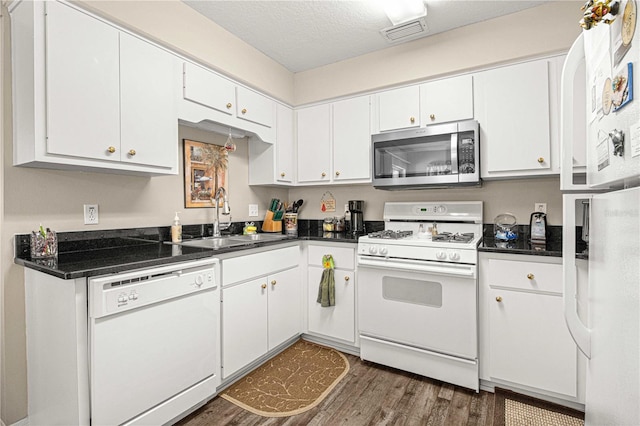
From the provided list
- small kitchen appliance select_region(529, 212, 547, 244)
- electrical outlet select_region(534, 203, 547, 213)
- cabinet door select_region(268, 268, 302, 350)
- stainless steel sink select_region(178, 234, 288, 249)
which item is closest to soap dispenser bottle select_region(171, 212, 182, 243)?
stainless steel sink select_region(178, 234, 288, 249)

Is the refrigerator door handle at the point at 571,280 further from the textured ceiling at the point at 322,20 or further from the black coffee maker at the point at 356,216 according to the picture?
the black coffee maker at the point at 356,216

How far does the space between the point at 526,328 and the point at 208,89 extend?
267cm

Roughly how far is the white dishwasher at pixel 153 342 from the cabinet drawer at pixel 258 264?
0.15 meters

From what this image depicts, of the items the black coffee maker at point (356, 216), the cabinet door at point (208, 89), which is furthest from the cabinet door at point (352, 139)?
the cabinet door at point (208, 89)

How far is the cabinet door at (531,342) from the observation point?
1.87 m

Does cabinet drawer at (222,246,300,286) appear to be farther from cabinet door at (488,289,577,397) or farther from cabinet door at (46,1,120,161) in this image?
cabinet door at (488,289,577,397)

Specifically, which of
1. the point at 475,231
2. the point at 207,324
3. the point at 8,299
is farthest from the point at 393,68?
the point at 8,299

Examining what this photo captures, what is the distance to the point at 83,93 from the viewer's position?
1650 mm

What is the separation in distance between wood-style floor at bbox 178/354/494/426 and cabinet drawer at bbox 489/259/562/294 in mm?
748

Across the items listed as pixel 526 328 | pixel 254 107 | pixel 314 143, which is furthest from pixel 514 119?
pixel 254 107

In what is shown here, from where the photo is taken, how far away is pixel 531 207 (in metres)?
2.46

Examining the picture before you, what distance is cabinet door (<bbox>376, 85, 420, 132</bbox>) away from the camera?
2633mm

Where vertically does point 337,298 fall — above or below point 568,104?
below

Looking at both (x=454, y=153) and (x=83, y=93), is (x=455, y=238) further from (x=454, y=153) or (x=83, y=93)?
(x=83, y=93)
